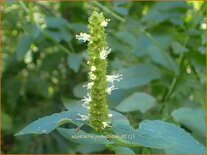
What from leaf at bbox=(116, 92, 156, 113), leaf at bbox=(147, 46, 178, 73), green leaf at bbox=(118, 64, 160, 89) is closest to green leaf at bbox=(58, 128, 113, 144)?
leaf at bbox=(116, 92, 156, 113)

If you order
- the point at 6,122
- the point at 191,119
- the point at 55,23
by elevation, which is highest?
the point at 55,23

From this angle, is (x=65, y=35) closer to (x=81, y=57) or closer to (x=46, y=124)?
(x=81, y=57)

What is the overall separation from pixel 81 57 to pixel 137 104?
0.37 metres

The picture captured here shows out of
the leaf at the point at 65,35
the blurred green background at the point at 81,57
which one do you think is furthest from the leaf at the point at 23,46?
the leaf at the point at 65,35

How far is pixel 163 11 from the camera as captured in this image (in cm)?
163

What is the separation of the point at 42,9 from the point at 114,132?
120cm

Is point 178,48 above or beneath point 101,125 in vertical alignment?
above

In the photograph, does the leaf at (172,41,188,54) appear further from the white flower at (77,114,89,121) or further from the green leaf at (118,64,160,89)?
the white flower at (77,114,89,121)

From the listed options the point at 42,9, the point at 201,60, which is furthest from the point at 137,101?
the point at 42,9

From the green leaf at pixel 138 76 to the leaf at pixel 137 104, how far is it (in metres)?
0.08

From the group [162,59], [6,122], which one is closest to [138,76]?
[162,59]

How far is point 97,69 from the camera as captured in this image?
2.64 feet

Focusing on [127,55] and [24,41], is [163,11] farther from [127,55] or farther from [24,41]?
[24,41]

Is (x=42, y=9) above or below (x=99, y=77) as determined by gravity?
above
